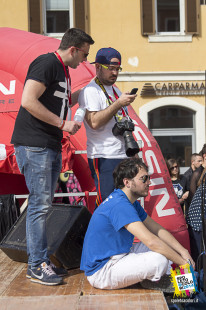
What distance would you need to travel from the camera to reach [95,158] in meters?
3.99

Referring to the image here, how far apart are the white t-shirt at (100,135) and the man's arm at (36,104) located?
434mm

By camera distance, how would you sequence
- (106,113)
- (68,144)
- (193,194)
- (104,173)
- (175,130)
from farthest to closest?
1. (175,130)
2. (193,194)
3. (68,144)
4. (104,173)
5. (106,113)

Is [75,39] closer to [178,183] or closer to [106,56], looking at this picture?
[106,56]

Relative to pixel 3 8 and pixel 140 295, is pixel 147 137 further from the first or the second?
pixel 3 8

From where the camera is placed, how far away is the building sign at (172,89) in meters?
12.1

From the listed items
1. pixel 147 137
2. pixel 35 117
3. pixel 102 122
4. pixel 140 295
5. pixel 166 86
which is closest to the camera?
pixel 140 295

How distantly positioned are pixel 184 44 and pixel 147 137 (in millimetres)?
7495

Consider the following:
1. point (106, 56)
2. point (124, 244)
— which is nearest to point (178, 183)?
point (106, 56)

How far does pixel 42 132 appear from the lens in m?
3.68

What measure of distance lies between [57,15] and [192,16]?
3129 mm

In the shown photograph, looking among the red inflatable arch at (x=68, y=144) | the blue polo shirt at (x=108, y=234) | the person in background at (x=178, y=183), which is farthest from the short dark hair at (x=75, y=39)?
the person in background at (x=178, y=183)

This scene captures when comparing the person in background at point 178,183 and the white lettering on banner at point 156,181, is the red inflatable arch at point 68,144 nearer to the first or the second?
the white lettering on banner at point 156,181

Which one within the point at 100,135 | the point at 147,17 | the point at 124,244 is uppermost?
the point at 147,17

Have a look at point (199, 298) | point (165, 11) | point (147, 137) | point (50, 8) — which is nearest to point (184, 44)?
point (165, 11)
